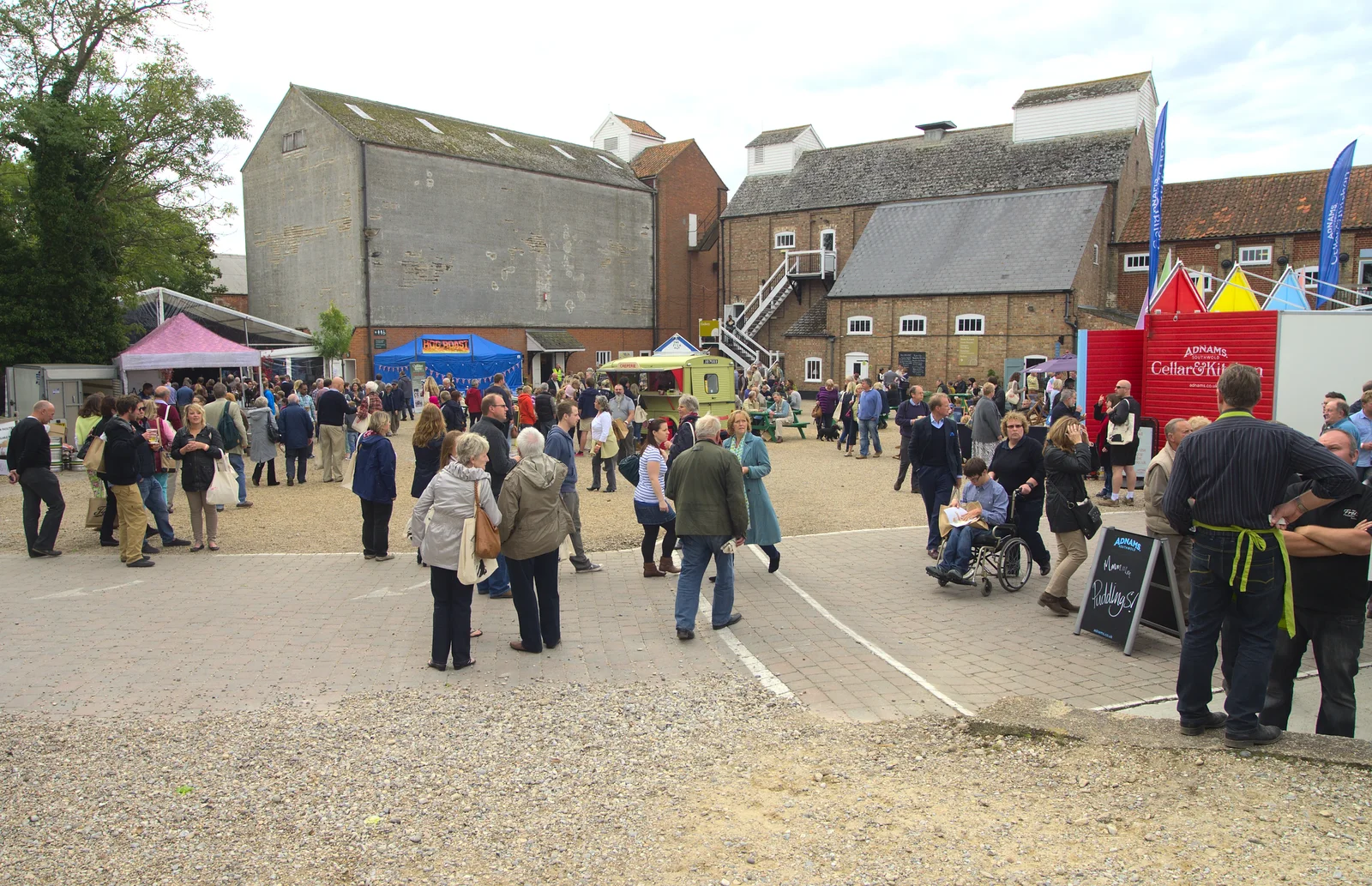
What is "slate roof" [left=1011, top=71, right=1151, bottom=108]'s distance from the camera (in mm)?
35719

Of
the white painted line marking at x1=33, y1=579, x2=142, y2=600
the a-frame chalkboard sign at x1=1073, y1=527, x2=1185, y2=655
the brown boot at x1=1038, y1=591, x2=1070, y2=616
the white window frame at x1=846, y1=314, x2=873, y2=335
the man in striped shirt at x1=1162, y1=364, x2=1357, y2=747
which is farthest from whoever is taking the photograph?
the white window frame at x1=846, y1=314, x2=873, y2=335

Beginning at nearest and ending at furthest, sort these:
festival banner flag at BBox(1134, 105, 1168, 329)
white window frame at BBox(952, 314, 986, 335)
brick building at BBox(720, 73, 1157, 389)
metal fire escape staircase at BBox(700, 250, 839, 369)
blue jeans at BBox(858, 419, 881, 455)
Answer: festival banner flag at BBox(1134, 105, 1168, 329), blue jeans at BBox(858, 419, 881, 455), brick building at BBox(720, 73, 1157, 389), white window frame at BBox(952, 314, 986, 335), metal fire escape staircase at BBox(700, 250, 839, 369)

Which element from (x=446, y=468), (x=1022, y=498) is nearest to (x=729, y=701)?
(x=446, y=468)

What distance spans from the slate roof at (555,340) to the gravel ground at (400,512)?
78.1 ft

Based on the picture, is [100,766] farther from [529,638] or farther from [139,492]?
[139,492]

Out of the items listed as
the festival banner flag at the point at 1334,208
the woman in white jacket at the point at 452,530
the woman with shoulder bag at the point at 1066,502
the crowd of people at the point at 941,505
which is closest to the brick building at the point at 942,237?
the festival banner flag at the point at 1334,208

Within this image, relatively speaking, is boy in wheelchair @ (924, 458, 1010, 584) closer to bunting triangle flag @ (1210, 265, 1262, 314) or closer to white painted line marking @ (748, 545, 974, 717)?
white painted line marking @ (748, 545, 974, 717)

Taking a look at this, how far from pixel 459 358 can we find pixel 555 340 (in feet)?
40.4

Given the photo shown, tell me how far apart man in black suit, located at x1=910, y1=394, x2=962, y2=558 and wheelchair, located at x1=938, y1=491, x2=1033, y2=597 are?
1.18 m

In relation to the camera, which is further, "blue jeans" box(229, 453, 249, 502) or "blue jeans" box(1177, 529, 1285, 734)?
"blue jeans" box(229, 453, 249, 502)

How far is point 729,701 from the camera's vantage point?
548 cm

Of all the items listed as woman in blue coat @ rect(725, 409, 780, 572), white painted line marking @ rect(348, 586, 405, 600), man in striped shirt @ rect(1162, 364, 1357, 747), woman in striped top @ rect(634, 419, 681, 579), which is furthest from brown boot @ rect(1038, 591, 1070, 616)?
white painted line marking @ rect(348, 586, 405, 600)

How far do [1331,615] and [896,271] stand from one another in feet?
110

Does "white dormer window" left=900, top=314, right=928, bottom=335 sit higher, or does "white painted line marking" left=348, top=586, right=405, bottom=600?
"white dormer window" left=900, top=314, right=928, bottom=335
